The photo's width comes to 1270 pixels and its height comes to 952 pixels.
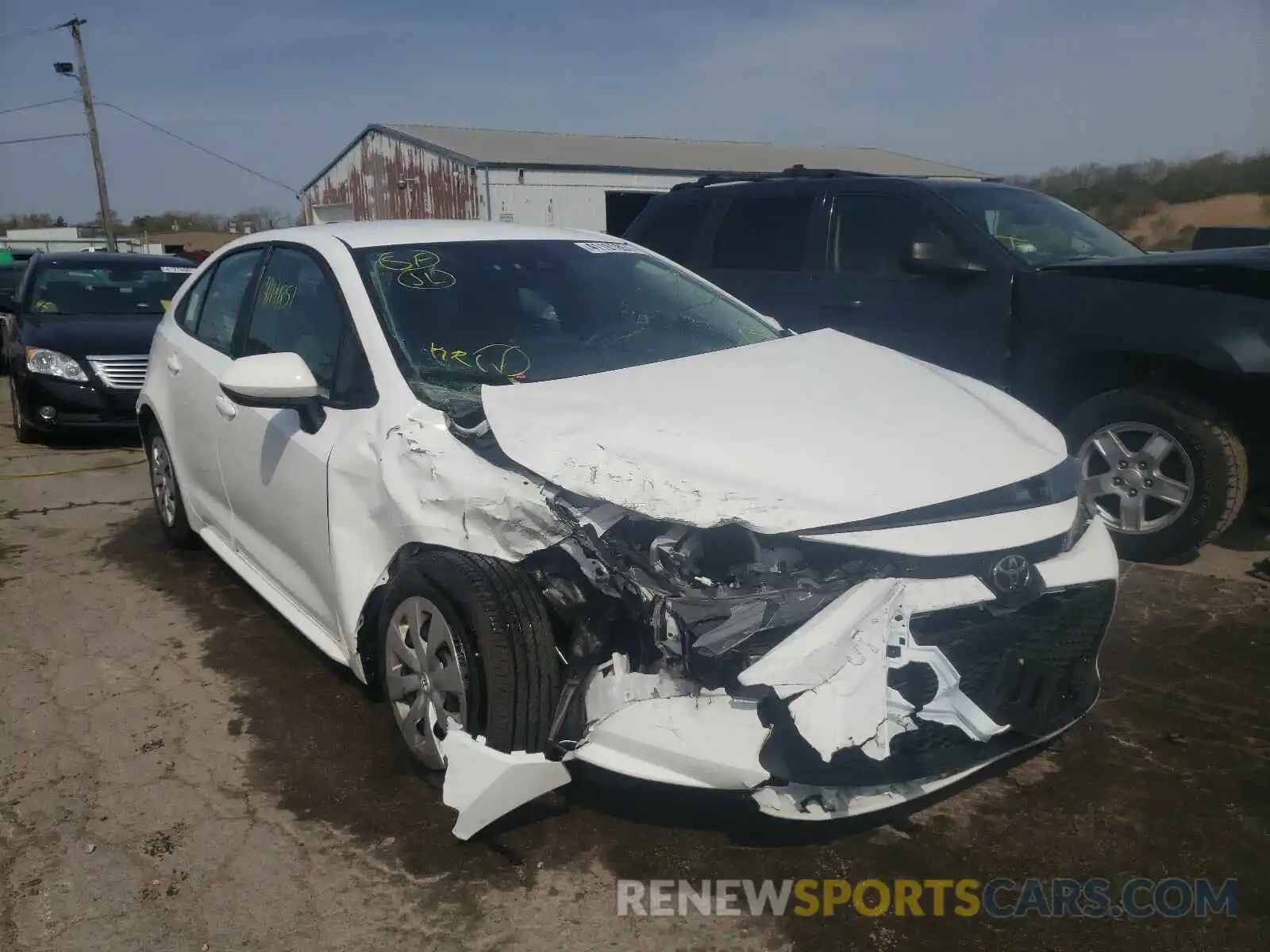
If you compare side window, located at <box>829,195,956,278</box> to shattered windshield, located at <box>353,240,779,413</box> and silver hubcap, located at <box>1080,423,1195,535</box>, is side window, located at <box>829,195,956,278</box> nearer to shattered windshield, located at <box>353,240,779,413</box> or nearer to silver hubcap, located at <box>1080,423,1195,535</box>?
silver hubcap, located at <box>1080,423,1195,535</box>

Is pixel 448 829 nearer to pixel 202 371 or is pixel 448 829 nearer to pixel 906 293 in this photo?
pixel 202 371

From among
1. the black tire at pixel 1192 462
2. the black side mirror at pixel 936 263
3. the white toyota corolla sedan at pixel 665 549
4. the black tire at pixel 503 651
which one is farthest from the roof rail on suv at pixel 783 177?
the black tire at pixel 503 651

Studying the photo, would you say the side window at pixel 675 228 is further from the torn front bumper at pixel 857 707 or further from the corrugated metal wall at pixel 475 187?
the corrugated metal wall at pixel 475 187

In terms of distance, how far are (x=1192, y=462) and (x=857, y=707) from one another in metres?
3.06

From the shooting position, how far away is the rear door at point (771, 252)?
5.99 meters

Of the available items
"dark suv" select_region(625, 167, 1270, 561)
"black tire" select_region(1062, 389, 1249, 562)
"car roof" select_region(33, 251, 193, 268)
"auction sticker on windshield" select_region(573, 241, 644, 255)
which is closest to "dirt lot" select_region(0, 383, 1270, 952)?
"black tire" select_region(1062, 389, 1249, 562)

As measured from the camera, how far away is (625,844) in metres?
2.78

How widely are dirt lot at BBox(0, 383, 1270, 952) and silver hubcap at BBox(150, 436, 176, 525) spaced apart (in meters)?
1.20

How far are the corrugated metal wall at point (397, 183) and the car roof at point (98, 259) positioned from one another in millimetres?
12002

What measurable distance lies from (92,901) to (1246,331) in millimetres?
4745

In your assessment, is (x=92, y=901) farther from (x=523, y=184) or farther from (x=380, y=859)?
(x=523, y=184)

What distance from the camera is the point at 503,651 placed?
8.47ft

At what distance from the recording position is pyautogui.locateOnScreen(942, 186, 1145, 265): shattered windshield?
17.6ft

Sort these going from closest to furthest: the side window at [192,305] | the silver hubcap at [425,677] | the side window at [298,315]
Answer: the silver hubcap at [425,677]
the side window at [298,315]
the side window at [192,305]
